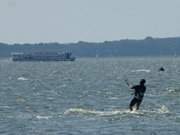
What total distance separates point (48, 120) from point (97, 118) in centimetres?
226

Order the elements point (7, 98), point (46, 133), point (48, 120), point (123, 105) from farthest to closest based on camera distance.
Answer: point (7, 98) < point (123, 105) < point (48, 120) < point (46, 133)

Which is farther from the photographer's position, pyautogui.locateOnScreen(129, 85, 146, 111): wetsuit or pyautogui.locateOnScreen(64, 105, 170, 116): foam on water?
pyautogui.locateOnScreen(129, 85, 146, 111): wetsuit

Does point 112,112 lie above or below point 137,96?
below

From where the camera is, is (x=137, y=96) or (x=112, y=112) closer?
Result: (x=137, y=96)

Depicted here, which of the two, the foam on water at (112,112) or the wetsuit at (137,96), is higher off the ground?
the wetsuit at (137,96)

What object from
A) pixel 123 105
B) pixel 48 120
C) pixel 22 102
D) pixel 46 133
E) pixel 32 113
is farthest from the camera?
pixel 22 102

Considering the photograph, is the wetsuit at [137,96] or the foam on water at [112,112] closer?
the foam on water at [112,112]

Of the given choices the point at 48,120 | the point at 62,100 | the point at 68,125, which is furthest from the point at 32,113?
the point at 62,100

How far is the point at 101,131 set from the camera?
107 ft

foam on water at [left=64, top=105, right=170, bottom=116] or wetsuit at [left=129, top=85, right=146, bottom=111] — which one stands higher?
wetsuit at [left=129, top=85, right=146, bottom=111]

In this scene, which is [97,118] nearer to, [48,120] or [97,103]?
[48,120]

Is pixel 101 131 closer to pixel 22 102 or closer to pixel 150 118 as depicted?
pixel 150 118

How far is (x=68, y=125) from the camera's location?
114ft

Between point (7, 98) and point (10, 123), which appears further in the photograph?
point (7, 98)
